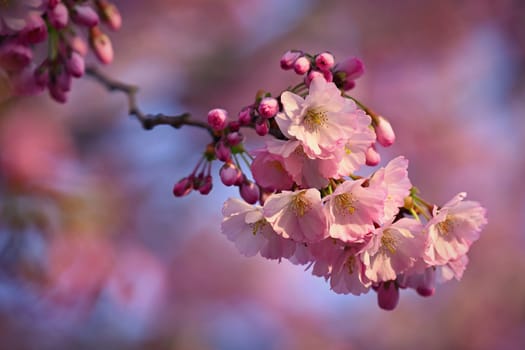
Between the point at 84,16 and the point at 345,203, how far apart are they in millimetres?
→ 714

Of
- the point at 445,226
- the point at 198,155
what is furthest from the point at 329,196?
the point at 198,155

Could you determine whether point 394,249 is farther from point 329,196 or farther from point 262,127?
point 262,127

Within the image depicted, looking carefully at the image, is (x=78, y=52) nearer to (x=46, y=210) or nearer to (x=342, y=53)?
(x=46, y=210)

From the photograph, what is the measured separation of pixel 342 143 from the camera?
0.88 metres

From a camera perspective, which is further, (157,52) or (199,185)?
(157,52)

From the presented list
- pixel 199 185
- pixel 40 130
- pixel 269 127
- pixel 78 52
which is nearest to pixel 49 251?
pixel 40 130

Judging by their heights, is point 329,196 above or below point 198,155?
below

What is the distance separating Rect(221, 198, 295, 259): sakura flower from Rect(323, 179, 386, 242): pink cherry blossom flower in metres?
0.12

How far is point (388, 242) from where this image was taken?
911 millimetres

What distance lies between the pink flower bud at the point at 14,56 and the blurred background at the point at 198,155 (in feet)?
4.69

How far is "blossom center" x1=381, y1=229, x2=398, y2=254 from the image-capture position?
90cm

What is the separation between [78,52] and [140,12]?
2.99 meters

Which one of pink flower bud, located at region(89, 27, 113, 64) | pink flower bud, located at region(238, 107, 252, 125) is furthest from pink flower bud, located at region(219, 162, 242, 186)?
pink flower bud, located at region(89, 27, 113, 64)

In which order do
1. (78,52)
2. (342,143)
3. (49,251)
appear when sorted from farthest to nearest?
(49,251) < (78,52) < (342,143)
